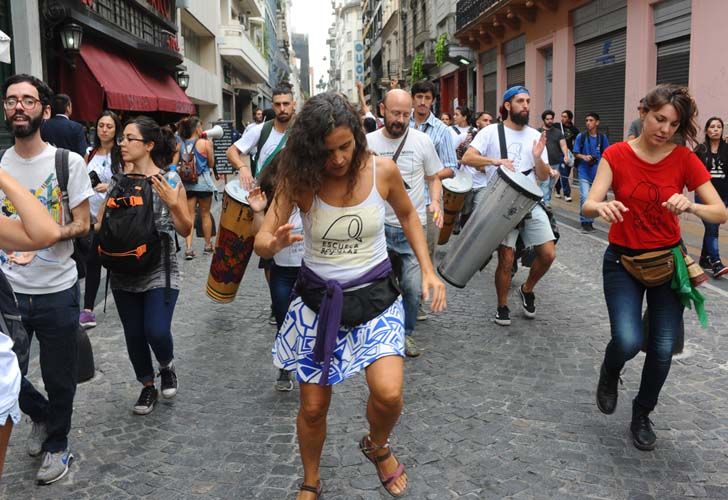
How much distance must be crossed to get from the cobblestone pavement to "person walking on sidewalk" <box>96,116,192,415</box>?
0.34 meters

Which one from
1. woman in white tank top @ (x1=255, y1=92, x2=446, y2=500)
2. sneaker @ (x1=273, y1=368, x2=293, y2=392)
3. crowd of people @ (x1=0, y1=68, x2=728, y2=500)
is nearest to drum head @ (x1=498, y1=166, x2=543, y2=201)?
crowd of people @ (x1=0, y1=68, x2=728, y2=500)

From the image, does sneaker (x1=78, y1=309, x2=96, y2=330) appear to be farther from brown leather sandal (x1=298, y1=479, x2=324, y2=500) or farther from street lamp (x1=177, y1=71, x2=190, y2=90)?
street lamp (x1=177, y1=71, x2=190, y2=90)

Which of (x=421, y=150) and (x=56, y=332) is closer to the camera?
(x=56, y=332)

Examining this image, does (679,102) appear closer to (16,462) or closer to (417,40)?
(16,462)

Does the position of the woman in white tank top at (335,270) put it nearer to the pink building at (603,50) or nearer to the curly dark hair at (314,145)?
the curly dark hair at (314,145)

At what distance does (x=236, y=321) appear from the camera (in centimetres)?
608

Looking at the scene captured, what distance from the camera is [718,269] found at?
A: 746 centimetres

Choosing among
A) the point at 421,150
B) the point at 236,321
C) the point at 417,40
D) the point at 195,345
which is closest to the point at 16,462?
the point at 195,345

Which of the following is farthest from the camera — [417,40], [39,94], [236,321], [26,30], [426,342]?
[417,40]

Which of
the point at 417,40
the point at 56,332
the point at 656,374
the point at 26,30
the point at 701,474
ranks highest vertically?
the point at 417,40

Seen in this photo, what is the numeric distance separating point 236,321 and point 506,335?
2246mm

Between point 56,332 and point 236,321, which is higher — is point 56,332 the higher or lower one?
the higher one

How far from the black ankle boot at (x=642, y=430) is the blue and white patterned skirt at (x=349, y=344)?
1.44 m

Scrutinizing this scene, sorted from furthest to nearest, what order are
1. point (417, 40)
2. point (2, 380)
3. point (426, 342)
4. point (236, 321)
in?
1. point (417, 40)
2. point (236, 321)
3. point (426, 342)
4. point (2, 380)
